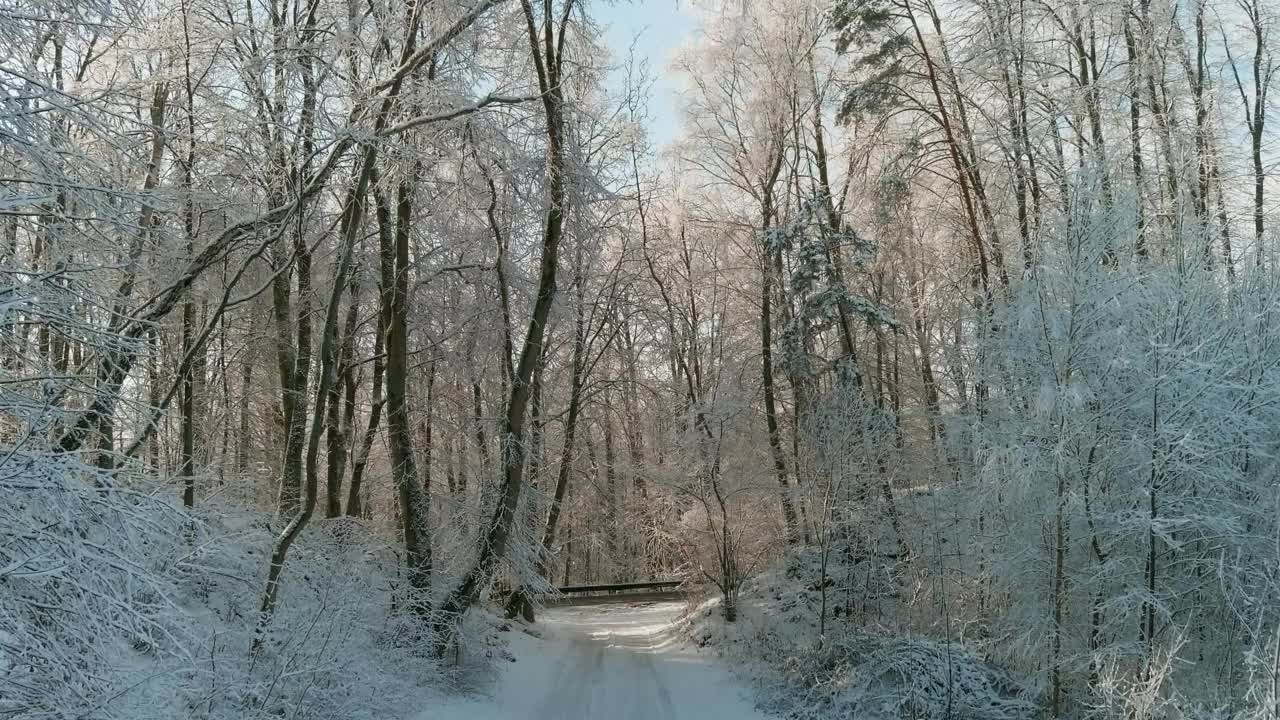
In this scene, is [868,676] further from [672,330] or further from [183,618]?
[672,330]

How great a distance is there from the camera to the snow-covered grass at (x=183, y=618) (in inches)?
165

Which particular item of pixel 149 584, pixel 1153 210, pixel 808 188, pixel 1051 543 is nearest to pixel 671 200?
pixel 808 188

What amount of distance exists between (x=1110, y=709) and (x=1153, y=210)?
6.55 m

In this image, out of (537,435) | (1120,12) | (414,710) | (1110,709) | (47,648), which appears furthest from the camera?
(537,435)

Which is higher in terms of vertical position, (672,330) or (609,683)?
(672,330)

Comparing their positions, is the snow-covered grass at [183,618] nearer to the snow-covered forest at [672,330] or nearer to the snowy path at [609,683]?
the snow-covered forest at [672,330]

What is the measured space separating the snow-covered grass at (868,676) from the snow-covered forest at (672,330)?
0.06m

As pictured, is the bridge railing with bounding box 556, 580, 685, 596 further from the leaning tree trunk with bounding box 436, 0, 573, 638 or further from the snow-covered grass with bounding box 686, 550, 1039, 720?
the leaning tree trunk with bounding box 436, 0, 573, 638

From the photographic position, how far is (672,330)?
2139 centimetres

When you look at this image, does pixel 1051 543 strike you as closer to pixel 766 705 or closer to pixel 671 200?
pixel 766 705

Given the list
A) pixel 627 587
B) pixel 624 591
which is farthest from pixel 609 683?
pixel 624 591

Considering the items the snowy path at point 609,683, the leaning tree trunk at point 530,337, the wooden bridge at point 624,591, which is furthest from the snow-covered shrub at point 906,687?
the wooden bridge at point 624,591

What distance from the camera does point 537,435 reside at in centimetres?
1588

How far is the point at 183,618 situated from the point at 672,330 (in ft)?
52.6
